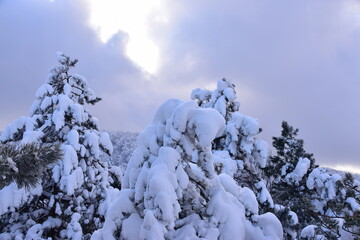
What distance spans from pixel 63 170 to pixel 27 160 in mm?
10375

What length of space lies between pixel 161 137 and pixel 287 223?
606 cm

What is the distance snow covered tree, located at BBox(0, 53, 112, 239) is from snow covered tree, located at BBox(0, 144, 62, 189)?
9.48 meters

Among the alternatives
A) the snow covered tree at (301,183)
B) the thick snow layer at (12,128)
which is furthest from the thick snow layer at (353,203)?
the thick snow layer at (12,128)

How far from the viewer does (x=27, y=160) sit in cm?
345

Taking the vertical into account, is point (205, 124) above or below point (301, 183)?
below

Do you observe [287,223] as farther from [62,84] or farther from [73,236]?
[62,84]

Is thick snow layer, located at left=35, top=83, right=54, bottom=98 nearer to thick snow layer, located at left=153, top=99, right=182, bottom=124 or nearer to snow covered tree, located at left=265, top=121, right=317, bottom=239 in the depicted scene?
thick snow layer, located at left=153, top=99, right=182, bottom=124

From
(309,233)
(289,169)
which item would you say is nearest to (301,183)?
(289,169)

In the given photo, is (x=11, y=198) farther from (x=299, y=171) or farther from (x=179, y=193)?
(x=299, y=171)

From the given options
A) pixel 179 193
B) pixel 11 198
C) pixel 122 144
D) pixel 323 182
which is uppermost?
pixel 122 144

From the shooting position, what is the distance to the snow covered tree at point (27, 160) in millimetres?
3380

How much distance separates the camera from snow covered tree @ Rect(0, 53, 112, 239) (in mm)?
12898

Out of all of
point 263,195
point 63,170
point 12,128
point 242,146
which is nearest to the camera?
point 63,170

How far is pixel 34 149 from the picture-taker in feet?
11.4
